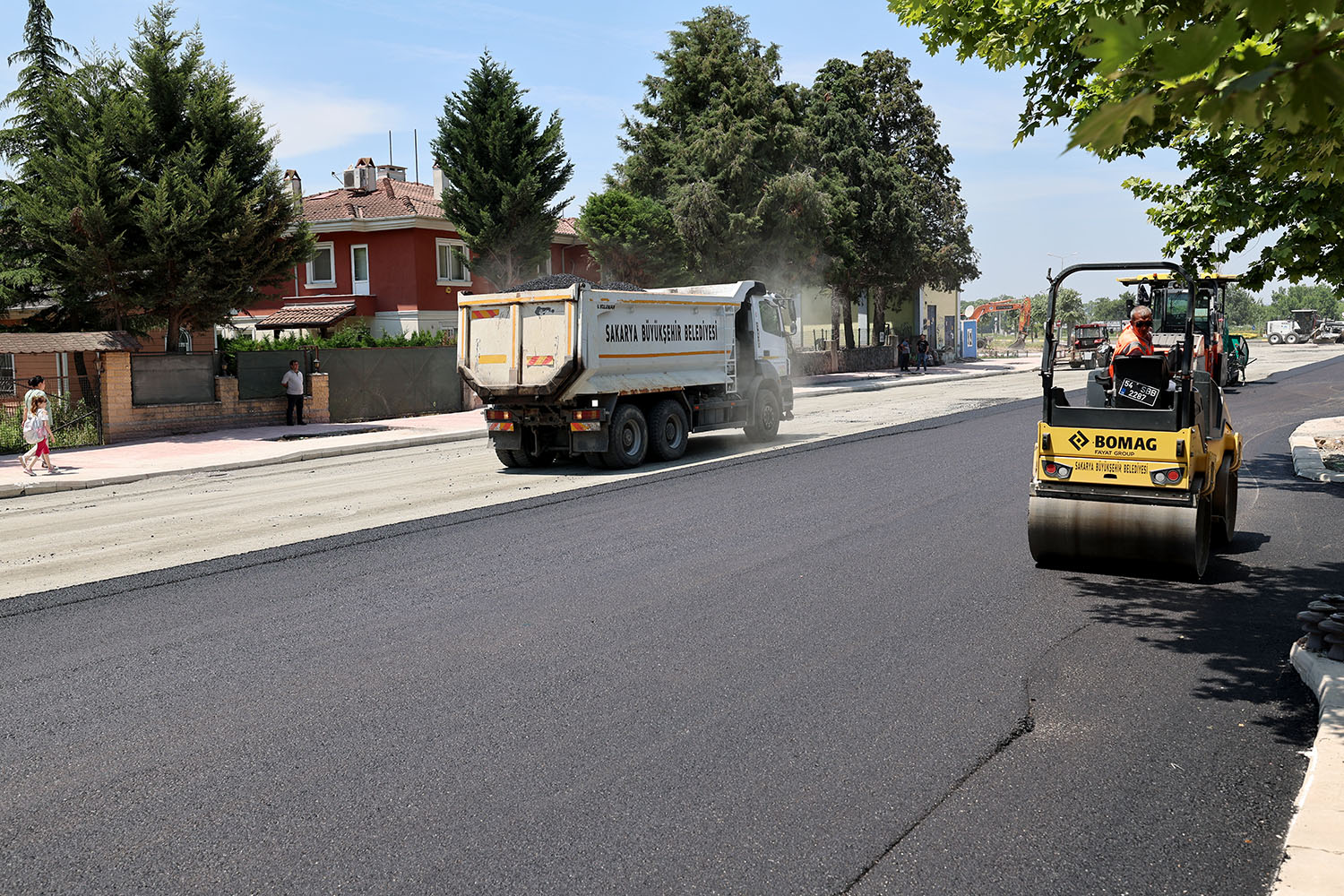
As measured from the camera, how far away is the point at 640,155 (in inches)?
1756

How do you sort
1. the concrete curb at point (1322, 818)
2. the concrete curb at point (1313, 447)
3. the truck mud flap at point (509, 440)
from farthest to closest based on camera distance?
the truck mud flap at point (509, 440) → the concrete curb at point (1313, 447) → the concrete curb at point (1322, 818)

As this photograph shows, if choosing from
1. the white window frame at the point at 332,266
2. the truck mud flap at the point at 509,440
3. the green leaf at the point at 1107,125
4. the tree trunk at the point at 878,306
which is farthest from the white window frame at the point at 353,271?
the green leaf at the point at 1107,125

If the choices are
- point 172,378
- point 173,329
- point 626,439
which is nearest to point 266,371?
point 173,329

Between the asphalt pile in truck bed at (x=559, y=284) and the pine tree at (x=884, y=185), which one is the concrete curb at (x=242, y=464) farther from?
the pine tree at (x=884, y=185)

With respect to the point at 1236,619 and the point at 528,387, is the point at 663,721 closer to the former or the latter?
the point at 1236,619

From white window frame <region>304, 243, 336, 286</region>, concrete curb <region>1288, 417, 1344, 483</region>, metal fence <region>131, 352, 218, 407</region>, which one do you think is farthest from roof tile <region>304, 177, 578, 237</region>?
concrete curb <region>1288, 417, 1344, 483</region>

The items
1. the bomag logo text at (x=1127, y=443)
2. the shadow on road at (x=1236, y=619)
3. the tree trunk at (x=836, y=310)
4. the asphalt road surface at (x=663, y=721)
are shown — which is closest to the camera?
the asphalt road surface at (x=663, y=721)

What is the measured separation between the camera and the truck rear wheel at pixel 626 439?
16016 mm

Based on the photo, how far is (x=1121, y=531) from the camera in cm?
806

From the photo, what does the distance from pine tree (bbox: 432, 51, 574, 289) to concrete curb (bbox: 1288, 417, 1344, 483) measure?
74.6 feet

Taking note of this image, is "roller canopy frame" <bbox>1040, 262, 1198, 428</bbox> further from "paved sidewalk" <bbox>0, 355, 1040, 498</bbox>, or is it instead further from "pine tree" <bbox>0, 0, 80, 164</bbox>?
"pine tree" <bbox>0, 0, 80, 164</bbox>

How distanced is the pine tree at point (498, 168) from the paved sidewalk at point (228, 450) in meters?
7.49

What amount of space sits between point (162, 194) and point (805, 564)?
18.7 meters

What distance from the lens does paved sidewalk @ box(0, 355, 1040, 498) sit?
17.1 m
